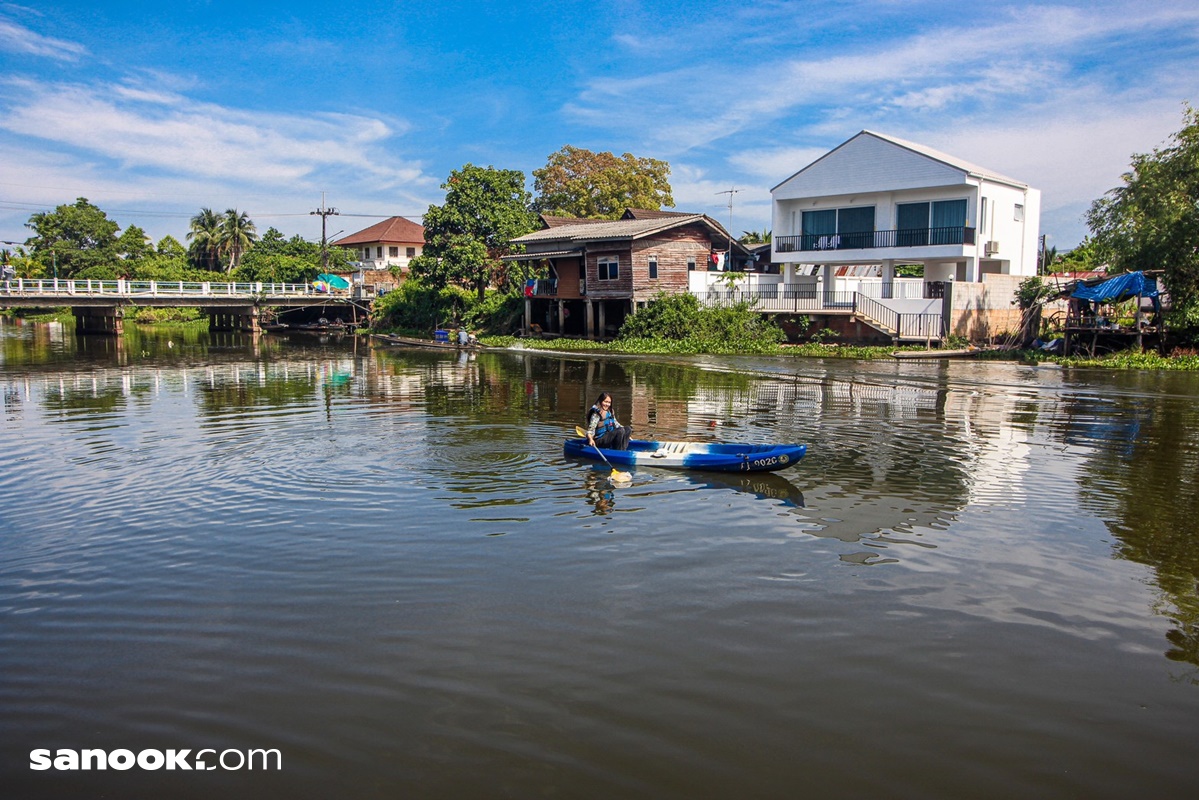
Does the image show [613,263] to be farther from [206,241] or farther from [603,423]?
[206,241]

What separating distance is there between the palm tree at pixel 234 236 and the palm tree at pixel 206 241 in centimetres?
64

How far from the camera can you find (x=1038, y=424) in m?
20.8

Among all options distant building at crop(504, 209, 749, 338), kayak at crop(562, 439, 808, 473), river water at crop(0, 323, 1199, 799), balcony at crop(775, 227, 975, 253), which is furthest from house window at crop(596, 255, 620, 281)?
kayak at crop(562, 439, 808, 473)

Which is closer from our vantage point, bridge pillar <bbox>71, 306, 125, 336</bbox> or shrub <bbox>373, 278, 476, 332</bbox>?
shrub <bbox>373, 278, 476, 332</bbox>

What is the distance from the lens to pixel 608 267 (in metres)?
47.8

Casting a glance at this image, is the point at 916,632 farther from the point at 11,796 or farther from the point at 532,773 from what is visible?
the point at 11,796

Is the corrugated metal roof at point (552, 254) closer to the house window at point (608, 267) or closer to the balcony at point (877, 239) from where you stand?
the house window at point (608, 267)

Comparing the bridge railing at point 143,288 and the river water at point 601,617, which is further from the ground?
the bridge railing at point 143,288

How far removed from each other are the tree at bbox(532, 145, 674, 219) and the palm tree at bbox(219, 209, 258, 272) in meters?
38.3

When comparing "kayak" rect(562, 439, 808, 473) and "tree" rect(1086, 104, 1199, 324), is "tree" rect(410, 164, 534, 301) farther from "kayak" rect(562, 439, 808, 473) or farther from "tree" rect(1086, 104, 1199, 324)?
"kayak" rect(562, 439, 808, 473)

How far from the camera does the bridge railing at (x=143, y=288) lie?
186 feet

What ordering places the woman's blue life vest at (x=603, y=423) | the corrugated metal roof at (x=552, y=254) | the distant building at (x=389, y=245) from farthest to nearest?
the distant building at (x=389, y=245), the corrugated metal roof at (x=552, y=254), the woman's blue life vest at (x=603, y=423)

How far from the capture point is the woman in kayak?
16.2 meters

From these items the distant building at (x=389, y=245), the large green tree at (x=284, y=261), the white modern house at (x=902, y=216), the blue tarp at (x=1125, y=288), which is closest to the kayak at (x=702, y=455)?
the blue tarp at (x=1125, y=288)
